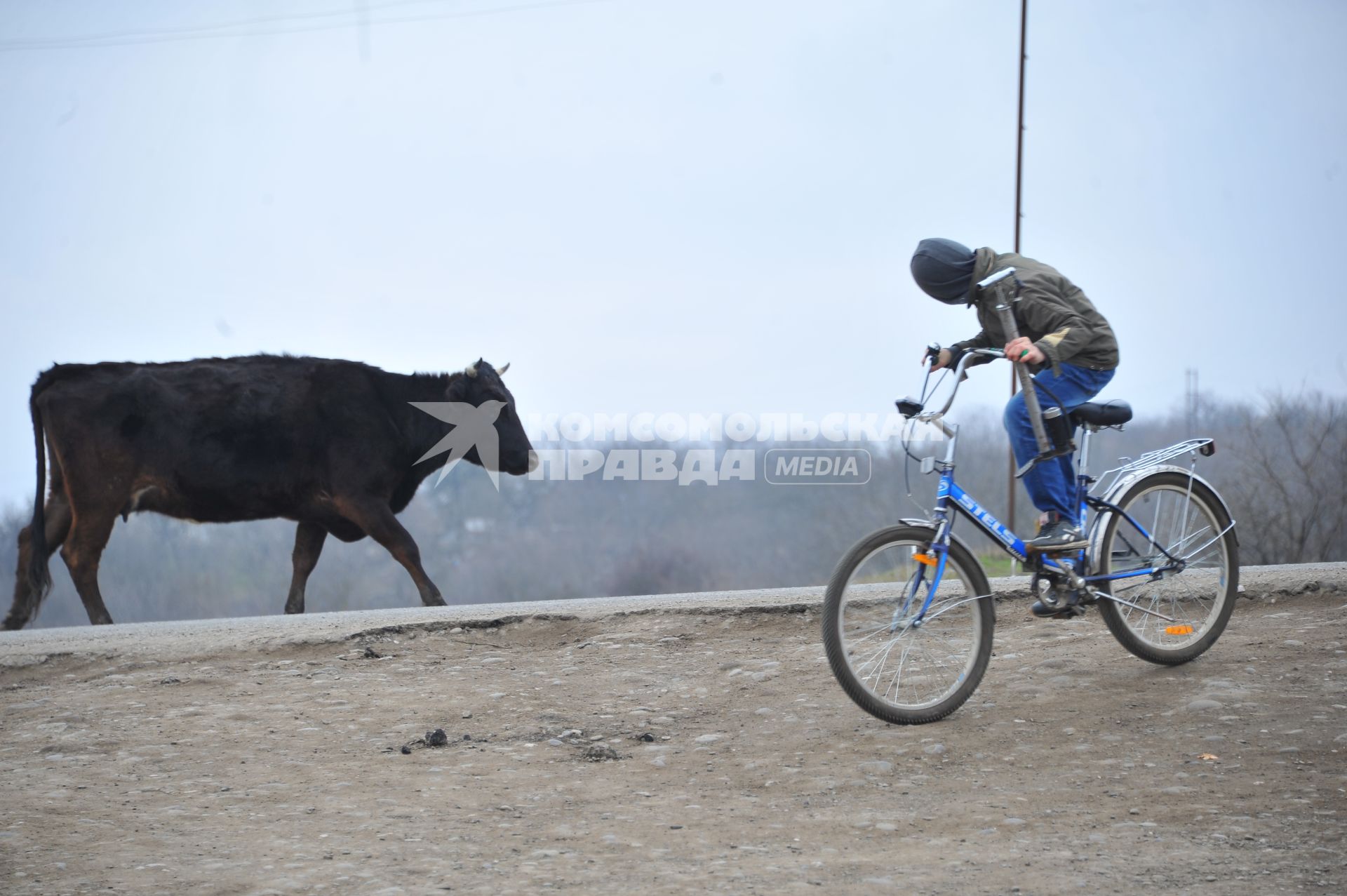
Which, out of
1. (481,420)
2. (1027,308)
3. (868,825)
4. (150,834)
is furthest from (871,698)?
(481,420)

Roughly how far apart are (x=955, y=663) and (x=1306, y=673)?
1.46 m

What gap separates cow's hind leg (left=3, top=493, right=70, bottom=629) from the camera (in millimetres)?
9734

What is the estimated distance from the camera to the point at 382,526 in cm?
1111

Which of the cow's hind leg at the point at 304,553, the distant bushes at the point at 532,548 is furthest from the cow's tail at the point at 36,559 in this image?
the distant bushes at the point at 532,548

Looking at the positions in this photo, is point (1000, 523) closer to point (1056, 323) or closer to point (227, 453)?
point (1056, 323)

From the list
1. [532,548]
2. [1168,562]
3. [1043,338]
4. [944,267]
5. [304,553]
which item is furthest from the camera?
[532,548]

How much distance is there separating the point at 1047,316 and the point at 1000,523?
90 centimetres

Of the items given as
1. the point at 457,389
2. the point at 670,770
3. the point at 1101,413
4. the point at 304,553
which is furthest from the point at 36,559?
the point at 1101,413

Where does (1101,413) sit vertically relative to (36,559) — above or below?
above

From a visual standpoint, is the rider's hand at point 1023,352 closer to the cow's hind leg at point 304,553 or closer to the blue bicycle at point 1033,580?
the blue bicycle at point 1033,580

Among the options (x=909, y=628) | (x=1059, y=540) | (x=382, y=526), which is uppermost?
(x=1059, y=540)

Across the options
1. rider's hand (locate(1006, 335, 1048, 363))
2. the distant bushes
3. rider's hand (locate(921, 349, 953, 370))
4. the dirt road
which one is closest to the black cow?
the dirt road

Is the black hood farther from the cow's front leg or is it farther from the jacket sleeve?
the cow's front leg

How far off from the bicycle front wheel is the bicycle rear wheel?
2.19 feet
